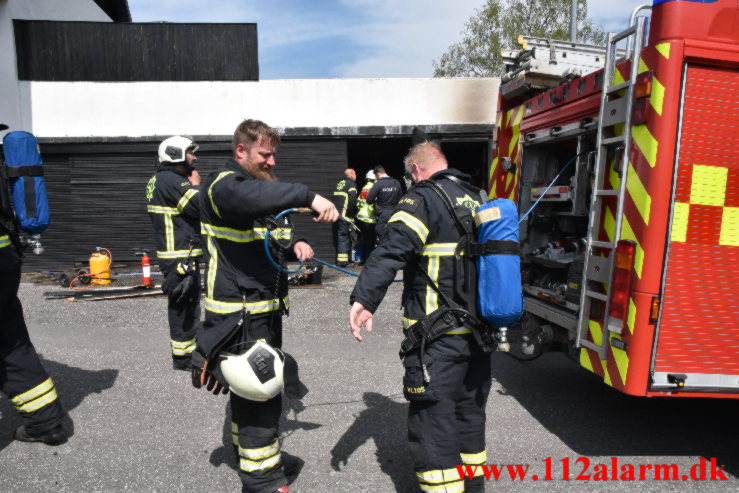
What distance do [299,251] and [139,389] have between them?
8.46 ft

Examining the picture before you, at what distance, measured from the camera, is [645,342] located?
9.26 feet

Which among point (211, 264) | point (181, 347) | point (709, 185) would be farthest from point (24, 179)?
point (709, 185)

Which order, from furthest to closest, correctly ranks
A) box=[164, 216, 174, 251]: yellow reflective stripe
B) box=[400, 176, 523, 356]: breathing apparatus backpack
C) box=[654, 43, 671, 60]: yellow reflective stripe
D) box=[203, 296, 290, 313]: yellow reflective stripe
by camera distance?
box=[164, 216, 174, 251]: yellow reflective stripe < box=[654, 43, 671, 60]: yellow reflective stripe < box=[203, 296, 290, 313]: yellow reflective stripe < box=[400, 176, 523, 356]: breathing apparatus backpack

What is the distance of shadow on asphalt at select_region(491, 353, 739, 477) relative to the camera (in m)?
3.30

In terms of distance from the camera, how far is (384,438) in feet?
11.1

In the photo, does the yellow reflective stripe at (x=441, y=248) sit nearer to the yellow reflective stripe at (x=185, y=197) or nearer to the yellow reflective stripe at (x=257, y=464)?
the yellow reflective stripe at (x=257, y=464)

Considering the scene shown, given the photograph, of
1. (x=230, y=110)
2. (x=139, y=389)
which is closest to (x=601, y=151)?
(x=139, y=389)

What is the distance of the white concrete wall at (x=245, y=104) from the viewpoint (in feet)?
31.3

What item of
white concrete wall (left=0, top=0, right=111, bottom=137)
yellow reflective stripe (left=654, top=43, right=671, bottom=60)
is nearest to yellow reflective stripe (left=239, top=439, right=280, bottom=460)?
yellow reflective stripe (left=654, top=43, right=671, bottom=60)

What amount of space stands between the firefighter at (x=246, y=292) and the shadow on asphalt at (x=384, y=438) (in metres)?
0.68

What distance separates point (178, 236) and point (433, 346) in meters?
3.00

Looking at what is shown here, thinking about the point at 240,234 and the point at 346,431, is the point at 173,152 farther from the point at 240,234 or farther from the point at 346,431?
the point at 346,431

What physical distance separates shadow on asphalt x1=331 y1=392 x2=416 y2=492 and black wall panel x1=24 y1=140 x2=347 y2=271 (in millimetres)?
6401

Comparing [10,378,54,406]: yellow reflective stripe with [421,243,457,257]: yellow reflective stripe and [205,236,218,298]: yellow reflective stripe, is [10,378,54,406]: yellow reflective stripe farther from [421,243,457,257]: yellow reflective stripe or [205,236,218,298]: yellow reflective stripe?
[421,243,457,257]: yellow reflective stripe
